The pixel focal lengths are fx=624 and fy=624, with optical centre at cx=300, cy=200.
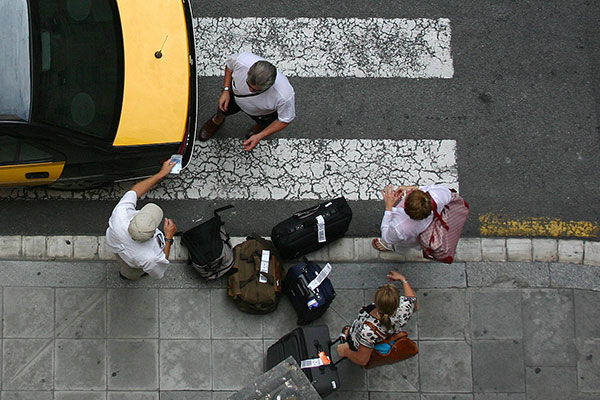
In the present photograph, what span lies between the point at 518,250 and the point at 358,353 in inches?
93.2

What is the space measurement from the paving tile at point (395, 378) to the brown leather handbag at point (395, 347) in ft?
2.43

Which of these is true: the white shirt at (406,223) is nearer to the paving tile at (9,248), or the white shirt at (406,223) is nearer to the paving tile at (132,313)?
the paving tile at (132,313)

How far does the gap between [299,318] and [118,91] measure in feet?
9.74

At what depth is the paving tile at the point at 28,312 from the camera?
6656mm

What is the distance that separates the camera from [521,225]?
7.13 m

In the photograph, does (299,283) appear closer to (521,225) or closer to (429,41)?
(521,225)

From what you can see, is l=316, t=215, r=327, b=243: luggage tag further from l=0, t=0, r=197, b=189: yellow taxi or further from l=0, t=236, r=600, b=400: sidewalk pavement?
l=0, t=0, r=197, b=189: yellow taxi

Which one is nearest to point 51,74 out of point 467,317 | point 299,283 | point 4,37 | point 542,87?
point 4,37

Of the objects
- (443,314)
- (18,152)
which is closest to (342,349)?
(443,314)

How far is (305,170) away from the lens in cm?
711

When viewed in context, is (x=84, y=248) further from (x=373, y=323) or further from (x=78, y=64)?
(x=373, y=323)

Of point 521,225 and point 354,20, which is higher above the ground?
point 354,20

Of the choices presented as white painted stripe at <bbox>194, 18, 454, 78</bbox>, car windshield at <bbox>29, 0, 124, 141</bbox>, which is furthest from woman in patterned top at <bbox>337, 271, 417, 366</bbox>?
car windshield at <bbox>29, 0, 124, 141</bbox>

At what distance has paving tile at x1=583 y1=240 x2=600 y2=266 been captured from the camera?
7.05 meters
